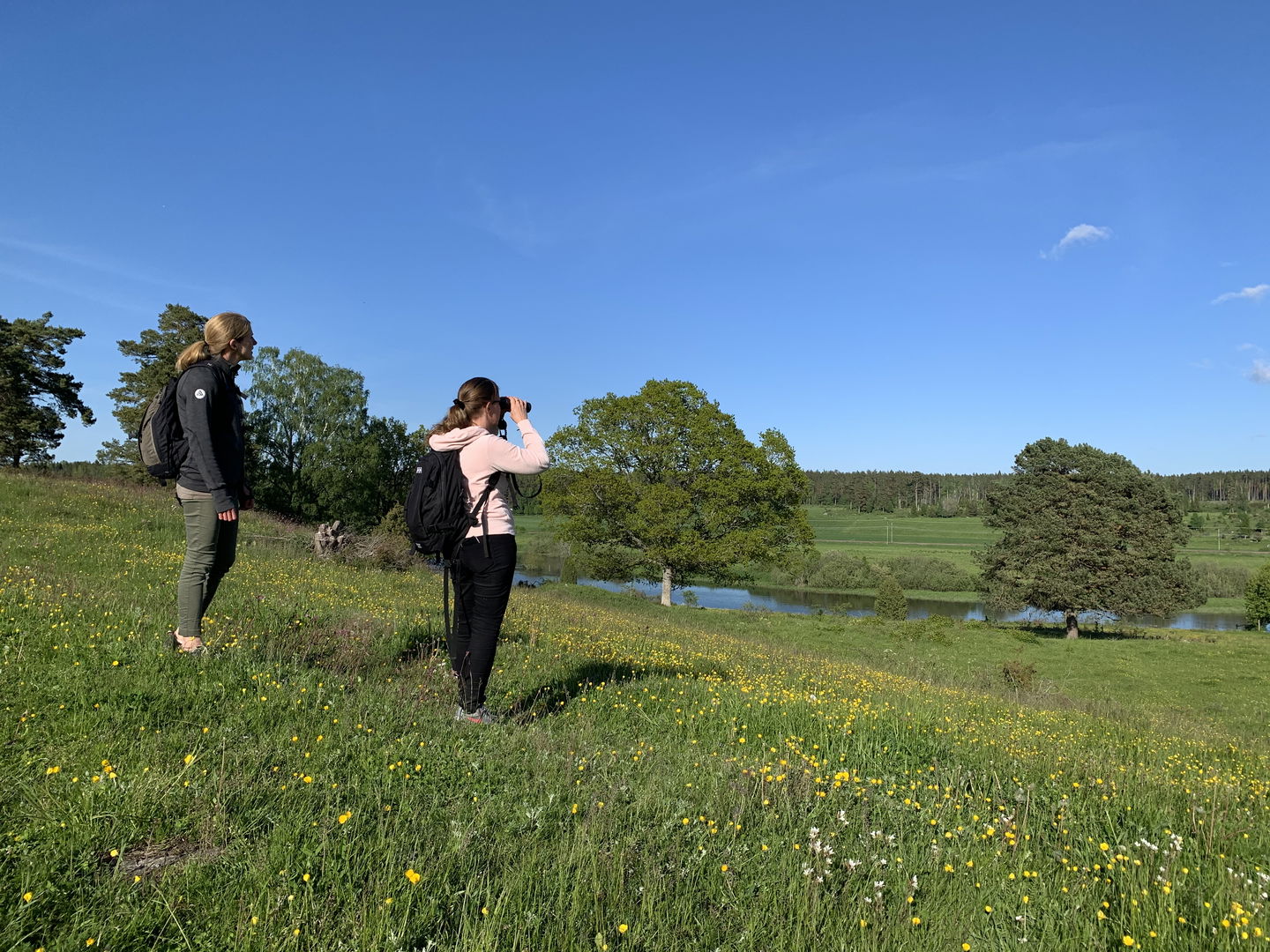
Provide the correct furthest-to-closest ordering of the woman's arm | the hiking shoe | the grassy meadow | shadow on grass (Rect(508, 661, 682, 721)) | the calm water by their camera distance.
Answer: 1. the calm water
2. shadow on grass (Rect(508, 661, 682, 721))
3. the woman's arm
4. the hiking shoe
5. the grassy meadow

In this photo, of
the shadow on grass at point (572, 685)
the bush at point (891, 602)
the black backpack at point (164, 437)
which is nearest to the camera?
the black backpack at point (164, 437)

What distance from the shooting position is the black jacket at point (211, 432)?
16.0 feet

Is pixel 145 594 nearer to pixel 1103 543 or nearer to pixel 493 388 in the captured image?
pixel 493 388

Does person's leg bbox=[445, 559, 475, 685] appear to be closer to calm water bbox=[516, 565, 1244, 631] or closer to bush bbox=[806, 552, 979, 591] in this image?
calm water bbox=[516, 565, 1244, 631]

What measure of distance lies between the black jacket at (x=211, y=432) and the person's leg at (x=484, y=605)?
1.77 meters

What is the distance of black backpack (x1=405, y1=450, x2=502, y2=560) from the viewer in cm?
496

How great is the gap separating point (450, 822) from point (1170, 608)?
44510 millimetres

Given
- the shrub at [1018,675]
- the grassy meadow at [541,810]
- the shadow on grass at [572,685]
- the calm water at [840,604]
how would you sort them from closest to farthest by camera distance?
the grassy meadow at [541,810] → the shadow on grass at [572,685] → the shrub at [1018,675] → the calm water at [840,604]

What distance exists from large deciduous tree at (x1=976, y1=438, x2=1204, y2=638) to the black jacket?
1657 inches

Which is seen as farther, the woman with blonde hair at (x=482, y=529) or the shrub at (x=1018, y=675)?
the shrub at (x=1018, y=675)

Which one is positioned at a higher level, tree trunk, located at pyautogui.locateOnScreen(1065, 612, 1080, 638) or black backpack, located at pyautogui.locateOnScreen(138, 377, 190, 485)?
black backpack, located at pyautogui.locateOnScreen(138, 377, 190, 485)

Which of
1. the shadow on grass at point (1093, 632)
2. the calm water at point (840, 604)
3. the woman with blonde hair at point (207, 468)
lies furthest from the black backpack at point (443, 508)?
the calm water at point (840, 604)

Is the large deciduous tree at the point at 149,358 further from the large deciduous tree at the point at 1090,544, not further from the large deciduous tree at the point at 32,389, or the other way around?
the large deciduous tree at the point at 1090,544

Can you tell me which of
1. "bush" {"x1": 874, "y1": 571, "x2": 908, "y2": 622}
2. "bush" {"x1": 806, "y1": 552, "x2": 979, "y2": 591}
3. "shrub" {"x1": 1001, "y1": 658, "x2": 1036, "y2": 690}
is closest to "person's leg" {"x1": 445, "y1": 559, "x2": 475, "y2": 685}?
"shrub" {"x1": 1001, "y1": 658, "x2": 1036, "y2": 690}
